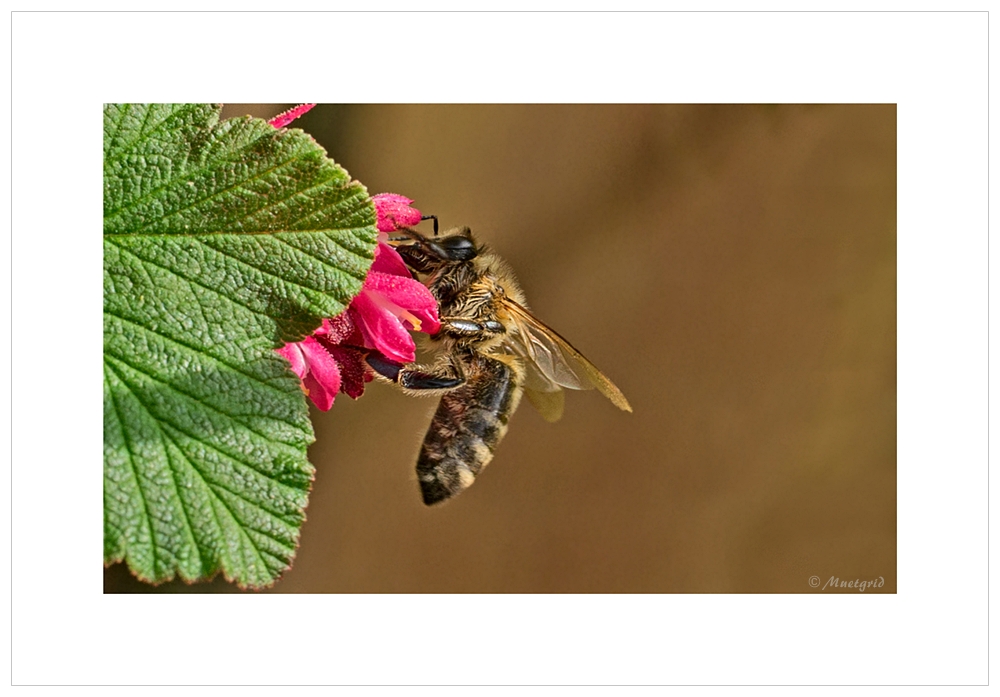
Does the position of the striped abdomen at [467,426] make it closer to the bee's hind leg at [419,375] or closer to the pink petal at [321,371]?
the bee's hind leg at [419,375]

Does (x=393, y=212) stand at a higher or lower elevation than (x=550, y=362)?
higher

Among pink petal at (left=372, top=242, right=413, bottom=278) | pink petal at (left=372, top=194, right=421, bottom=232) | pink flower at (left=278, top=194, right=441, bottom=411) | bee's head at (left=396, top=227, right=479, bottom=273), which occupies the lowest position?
pink flower at (left=278, top=194, right=441, bottom=411)

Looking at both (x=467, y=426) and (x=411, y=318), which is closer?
(x=411, y=318)

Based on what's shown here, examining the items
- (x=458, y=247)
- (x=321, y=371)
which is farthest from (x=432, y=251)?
(x=321, y=371)

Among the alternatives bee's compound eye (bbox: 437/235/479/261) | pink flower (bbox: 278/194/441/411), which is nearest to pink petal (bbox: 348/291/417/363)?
pink flower (bbox: 278/194/441/411)

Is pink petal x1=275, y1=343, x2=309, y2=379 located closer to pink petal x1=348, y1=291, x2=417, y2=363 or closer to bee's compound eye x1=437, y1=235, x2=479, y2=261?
pink petal x1=348, y1=291, x2=417, y2=363

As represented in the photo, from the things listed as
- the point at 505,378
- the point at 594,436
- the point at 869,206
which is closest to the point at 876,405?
the point at 869,206

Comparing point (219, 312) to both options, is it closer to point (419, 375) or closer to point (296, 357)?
point (296, 357)
